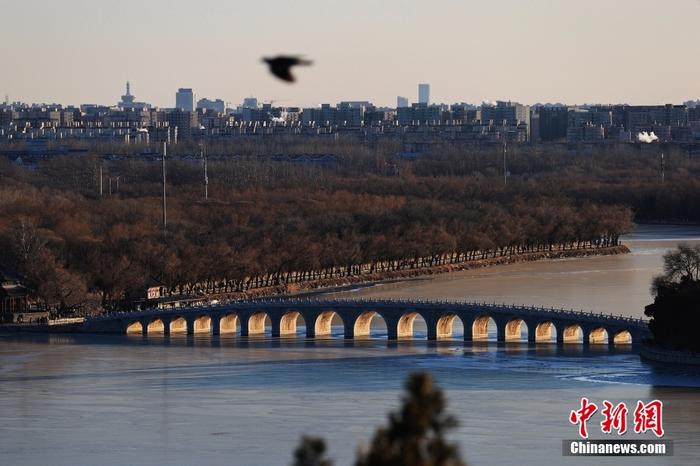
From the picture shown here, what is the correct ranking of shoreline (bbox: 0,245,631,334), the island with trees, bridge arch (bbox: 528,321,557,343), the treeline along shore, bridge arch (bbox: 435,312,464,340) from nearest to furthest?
the island with trees < bridge arch (bbox: 528,321,557,343) < bridge arch (bbox: 435,312,464,340) < shoreline (bbox: 0,245,631,334) < the treeline along shore

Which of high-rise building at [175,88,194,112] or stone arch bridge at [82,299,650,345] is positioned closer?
stone arch bridge at [82,299,650,345]

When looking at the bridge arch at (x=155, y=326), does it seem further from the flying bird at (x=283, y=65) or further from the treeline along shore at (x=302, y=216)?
the flying bird at (x=283, y=65)

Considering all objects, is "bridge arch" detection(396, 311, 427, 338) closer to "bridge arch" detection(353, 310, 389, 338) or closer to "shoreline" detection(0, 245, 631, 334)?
"bridge arch" detection(353, 310, 389, 338)

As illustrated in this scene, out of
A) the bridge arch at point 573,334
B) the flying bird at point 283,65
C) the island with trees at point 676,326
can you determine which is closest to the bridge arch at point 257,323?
the bridge arch at point 573,334

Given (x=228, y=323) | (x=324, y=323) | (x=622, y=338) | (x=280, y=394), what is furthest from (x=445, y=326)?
(x=280, y=394)

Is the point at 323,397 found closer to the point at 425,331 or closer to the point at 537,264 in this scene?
the point at 425,331

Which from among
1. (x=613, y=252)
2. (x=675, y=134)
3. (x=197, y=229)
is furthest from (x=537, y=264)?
(x=675, y=134)

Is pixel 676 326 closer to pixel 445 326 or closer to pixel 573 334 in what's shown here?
pixel 573 334

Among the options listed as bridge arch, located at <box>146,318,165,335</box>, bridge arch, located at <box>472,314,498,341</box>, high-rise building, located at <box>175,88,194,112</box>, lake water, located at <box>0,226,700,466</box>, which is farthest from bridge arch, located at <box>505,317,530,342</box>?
high-rise building, located at <box>175,88,194,112</box>
